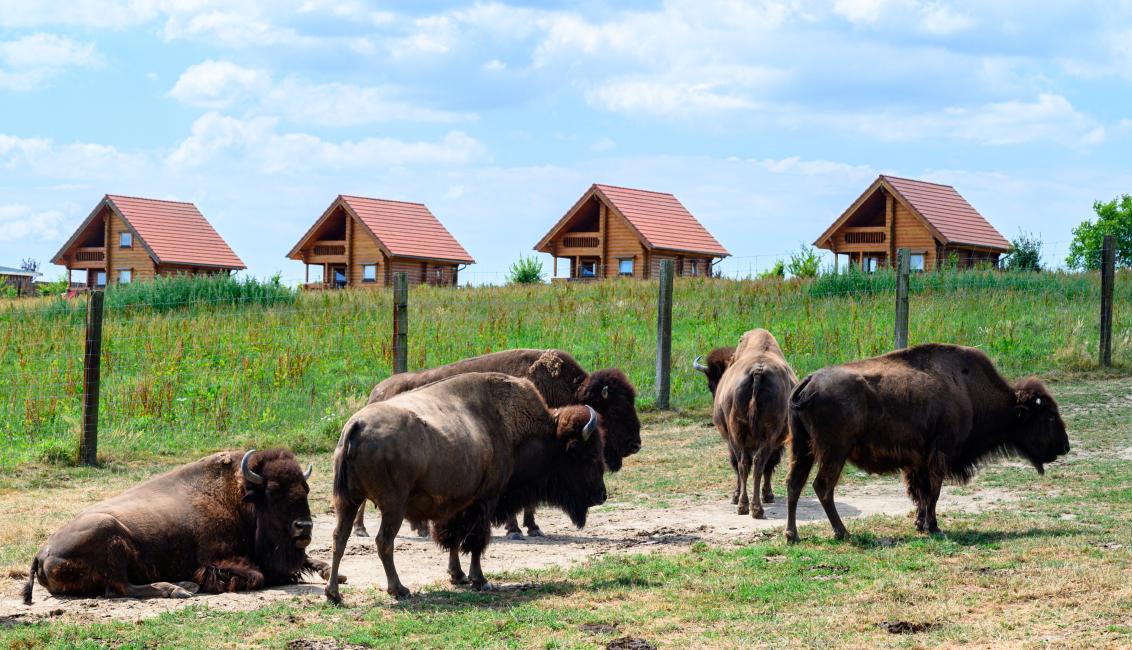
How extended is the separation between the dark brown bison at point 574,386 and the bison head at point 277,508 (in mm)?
2379

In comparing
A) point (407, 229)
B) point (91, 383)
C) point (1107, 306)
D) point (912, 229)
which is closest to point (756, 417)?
point (91, 383)

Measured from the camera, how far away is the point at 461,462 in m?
8.14

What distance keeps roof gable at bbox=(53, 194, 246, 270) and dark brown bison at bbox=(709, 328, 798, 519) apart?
44902 millimetres

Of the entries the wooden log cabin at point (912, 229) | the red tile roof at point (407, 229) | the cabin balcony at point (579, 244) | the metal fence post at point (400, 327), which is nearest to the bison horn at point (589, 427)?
the metal fence post at point (400, 327)

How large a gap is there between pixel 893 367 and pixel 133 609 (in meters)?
6.31

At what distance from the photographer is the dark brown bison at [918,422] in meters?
9.43

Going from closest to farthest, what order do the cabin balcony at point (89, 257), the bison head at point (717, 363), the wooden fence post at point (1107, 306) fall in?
the bison head at point (717, 363)
the wooden fence post at point (1107, 306)
the cabin balcony at point (89, 257)

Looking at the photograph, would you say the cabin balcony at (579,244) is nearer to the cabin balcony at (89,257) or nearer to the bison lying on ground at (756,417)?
the cabin balcony at (89,257)

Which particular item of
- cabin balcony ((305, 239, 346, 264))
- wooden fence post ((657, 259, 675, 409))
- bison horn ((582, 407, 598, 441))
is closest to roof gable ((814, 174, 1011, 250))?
cabin balcony ((305, 239, 346, 264))

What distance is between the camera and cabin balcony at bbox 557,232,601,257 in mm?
55094

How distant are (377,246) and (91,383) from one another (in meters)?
39.8

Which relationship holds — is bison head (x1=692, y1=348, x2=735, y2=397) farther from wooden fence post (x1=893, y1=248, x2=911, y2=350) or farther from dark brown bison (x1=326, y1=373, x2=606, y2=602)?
wooden fence post (x1=893, y1=248, x2=911, y2=350)

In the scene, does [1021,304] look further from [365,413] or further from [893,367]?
[365,413]

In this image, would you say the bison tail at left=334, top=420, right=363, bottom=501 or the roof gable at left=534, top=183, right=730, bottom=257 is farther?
the roof gable at left=534, top=183, right=730, bottom=257
